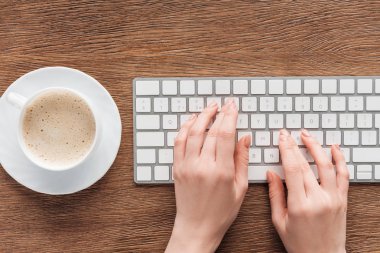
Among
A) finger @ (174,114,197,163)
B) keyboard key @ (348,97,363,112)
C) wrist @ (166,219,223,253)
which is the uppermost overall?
keyboard key @ (348,97,363,112)

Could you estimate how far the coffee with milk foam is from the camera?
80 cm

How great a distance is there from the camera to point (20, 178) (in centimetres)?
84

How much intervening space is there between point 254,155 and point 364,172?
0.19m

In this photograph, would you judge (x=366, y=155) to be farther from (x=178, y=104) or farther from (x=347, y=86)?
(x=178, y=104)

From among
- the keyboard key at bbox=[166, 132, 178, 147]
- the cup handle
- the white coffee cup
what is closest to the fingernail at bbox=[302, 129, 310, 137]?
the keyboard key at bbox=[166, 132, 178, 147]

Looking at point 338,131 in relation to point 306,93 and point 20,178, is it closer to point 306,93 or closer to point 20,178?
point 306,93

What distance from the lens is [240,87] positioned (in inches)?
32.9

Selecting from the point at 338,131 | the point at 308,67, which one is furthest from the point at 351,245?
the point at 308,67

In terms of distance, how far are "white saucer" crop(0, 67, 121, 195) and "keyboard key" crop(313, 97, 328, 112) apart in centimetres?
33

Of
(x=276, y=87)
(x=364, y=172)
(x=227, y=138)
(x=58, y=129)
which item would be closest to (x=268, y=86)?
(x=276, y=87)

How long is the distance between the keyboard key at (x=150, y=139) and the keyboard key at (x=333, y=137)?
0.91 feet

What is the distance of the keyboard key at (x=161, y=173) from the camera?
843 mm

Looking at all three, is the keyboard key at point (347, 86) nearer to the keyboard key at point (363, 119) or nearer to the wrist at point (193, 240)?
the keyboard key at point (363, 119)

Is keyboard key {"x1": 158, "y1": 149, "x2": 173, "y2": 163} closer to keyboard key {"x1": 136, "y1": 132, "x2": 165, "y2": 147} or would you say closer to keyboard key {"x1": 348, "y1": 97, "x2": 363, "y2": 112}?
keyboard key {"x1": 136, "y1": 132, "x2": 165, "y2": 147}
